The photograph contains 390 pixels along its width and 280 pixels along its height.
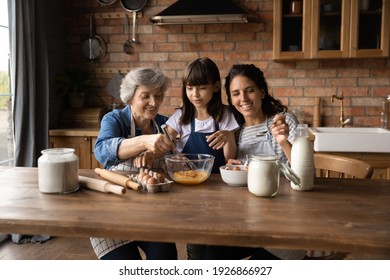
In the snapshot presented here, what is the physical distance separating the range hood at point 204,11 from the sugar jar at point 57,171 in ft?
7.18

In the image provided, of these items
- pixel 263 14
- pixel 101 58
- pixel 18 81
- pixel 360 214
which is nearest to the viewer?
pixel 360 214

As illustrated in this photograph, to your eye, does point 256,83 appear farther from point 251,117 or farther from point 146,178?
point 146,178

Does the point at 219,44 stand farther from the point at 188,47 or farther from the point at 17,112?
the point at 17,112

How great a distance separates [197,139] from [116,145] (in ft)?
1.23

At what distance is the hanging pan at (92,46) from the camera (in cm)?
391

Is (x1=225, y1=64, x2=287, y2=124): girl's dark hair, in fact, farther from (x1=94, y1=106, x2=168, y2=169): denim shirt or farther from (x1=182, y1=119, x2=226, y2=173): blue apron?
(x1=94, y1=106, x2=168, y2=169): denim shirt

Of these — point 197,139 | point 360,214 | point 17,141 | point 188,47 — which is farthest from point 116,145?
point 188,47

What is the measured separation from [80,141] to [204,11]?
4.88 feet

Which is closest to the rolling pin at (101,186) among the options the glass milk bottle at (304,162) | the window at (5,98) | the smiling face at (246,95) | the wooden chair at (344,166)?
the glass milk bottle at (304,162)

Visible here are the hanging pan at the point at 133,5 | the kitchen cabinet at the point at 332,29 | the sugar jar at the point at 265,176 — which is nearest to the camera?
the sugar jar at the point at 265,176

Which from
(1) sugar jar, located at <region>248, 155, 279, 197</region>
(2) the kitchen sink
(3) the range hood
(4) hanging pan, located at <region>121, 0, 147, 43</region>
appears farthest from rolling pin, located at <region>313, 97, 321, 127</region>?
(1) sugar jar, located at <region>248, 155, 279, 197</region>

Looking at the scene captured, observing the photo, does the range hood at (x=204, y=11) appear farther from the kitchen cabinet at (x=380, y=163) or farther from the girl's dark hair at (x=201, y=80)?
the girl's dark hair at (x=201, y=80)

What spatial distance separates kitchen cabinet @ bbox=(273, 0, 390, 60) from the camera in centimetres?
326

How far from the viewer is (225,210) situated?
1243 millimetres
